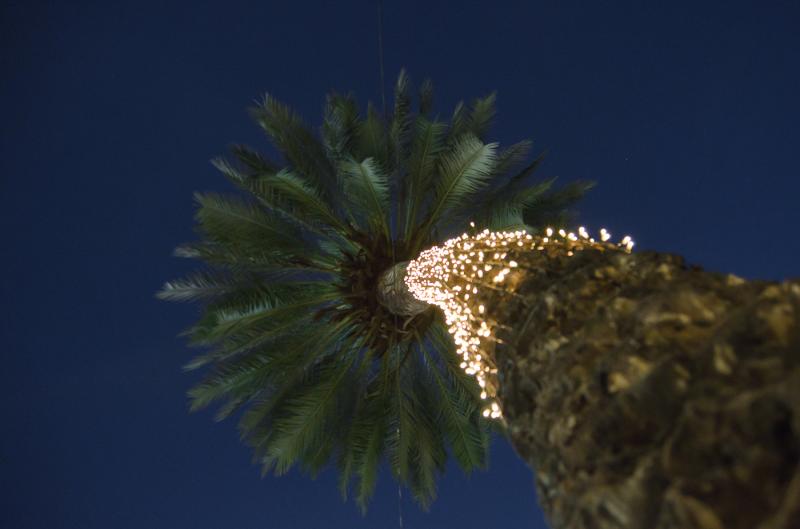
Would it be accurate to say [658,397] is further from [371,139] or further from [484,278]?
[371,139]

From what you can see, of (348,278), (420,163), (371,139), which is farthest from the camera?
(371,139)

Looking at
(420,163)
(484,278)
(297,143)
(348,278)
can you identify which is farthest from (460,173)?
(484,278)

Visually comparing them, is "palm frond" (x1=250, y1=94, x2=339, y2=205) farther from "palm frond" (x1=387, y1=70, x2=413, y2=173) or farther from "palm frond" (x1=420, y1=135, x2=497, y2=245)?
"palm frond" (x1=420, y1=135, x2=497, y2=245)

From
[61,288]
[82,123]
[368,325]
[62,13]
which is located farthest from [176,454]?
[368,325]

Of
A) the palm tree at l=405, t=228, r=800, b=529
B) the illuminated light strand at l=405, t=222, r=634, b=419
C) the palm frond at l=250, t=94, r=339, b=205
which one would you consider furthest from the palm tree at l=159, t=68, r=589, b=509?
the palm tree at l=405, t=228, r=800, b=529

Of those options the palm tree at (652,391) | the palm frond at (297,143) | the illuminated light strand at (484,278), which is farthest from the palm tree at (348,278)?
the palm tree at (652,391)

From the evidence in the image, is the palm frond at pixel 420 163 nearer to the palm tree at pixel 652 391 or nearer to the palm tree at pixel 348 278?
the palm tree at pixel 348 278

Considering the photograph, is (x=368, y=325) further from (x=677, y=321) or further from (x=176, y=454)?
(x=176, y=454)
